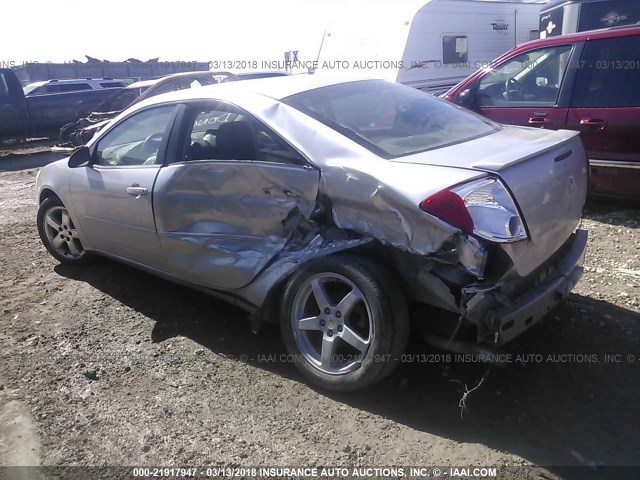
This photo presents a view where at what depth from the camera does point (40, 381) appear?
3.47 metres

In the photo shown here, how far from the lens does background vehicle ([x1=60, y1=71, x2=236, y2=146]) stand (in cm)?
1088

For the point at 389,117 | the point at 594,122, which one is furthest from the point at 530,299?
the point at 594,122

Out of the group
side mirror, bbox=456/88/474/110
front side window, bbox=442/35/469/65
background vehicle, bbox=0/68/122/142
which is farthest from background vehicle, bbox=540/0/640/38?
background vehicle, bbox=0/68/122/142

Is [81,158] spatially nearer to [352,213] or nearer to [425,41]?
[352,213]

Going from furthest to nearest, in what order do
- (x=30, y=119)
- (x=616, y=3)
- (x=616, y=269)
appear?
(x=30, y=119) < (x=616, y=3) < (x=616, y=269)

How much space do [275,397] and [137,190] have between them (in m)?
1.75

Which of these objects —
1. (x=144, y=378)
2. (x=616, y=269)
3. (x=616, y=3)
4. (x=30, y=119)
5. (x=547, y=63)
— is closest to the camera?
(x=144, y=378)

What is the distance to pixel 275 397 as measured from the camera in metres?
3.13

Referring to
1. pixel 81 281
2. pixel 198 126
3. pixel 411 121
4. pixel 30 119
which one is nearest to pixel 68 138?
pixel 30 119

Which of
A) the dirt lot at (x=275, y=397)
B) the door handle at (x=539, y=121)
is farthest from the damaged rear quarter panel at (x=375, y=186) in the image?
the door handle at (x=539, y=121)

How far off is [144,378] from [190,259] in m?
0.78

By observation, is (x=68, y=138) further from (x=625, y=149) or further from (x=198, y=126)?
(x=625, y=149)

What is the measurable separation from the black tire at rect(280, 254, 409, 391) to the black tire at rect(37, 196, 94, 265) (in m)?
2.59

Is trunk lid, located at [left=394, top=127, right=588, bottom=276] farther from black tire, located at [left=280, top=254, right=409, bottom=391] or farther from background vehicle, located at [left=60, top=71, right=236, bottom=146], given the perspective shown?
background vehicle, located at [left=60, top=71, right=236, bottom=146]
